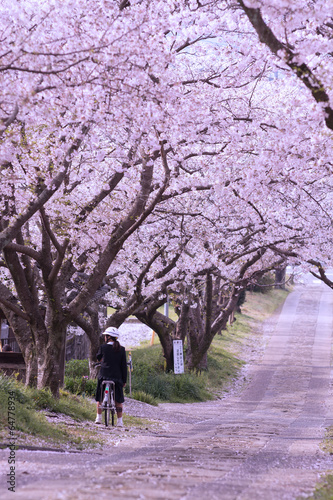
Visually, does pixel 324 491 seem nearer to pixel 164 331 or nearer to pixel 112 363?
pixel 112 363

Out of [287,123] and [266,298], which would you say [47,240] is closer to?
[287,123]

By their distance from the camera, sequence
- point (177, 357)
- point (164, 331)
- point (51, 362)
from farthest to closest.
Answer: point (164, 331) < point (177, 357) < point (51, 362)

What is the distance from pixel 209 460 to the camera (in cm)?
725

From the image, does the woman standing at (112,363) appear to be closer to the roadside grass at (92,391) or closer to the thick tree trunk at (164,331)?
the roadside grass at (92,391)

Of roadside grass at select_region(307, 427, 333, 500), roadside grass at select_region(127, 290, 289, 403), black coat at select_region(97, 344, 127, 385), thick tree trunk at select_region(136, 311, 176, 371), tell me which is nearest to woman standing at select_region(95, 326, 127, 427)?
black coat at select_region(97, 344, 127, 385)

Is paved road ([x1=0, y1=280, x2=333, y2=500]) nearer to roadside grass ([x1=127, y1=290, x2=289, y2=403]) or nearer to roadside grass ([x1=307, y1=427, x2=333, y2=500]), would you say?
roadside grass ([x1=307, y1=427, x2=333, y2=500])

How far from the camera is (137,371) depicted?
66.8ft

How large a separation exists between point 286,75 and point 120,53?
2579 millimetres

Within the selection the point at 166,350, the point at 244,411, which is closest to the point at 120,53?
A: the point at 244,411

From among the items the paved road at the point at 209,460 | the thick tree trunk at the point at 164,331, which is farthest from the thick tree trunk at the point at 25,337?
the thick tree trunk at the point at 164,331

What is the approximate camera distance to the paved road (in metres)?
5.00

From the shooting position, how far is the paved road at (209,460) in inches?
197

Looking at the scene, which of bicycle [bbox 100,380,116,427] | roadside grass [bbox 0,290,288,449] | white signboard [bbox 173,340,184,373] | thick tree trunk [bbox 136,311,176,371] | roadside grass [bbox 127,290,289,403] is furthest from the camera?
thick tree trunk [bbox 136,311,176,371]

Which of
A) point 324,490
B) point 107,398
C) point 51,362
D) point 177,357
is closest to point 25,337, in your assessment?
point 51,362
